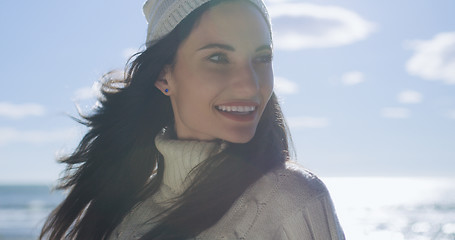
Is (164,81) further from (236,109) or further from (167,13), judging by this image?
(236,109)

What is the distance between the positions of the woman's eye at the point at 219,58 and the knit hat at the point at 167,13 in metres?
0.24

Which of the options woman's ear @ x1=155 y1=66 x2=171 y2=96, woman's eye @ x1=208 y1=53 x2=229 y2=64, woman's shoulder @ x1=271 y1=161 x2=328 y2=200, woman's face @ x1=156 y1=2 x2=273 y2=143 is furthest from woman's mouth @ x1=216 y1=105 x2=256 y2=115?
woman's ear @ x1=155 y1=66 x2=171 y2=96

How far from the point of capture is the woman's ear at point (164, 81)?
247 cm

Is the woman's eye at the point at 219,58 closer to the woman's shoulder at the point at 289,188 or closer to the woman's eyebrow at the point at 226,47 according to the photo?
the woman's eyebrow at the point at 226,47

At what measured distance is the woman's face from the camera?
83.7 inches

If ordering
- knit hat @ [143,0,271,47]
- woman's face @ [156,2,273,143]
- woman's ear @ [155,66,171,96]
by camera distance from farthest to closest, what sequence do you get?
woman's ear @ [155,66,171,96] → knit hat @ [143,0,271,47] → woman's face @ [156,2,273,143]

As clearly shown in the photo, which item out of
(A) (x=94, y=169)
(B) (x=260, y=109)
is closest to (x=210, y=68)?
(B) (x=260, y=109)

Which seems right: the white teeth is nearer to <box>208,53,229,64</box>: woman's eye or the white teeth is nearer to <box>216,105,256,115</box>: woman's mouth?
<box>216,105,256,115</box>: woman's mouth

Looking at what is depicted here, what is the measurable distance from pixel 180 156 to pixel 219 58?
1.79ft

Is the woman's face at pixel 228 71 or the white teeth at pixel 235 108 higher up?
the woman's face at pixel 228 71

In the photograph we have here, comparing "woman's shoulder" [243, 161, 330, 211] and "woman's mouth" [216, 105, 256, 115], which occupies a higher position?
"woman's mouth" [216, 105, 256, 115]

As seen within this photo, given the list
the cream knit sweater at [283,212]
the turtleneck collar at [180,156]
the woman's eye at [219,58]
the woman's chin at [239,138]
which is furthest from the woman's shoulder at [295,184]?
the woman's eye at [219,58]

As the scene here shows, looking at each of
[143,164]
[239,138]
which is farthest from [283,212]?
[143,164]

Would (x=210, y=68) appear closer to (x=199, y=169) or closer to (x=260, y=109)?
(x=260, y=109)
